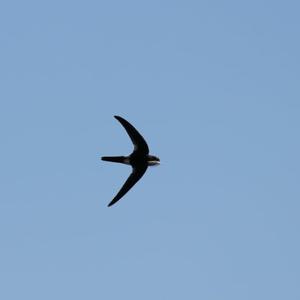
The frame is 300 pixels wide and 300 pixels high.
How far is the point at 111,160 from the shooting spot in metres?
65.4

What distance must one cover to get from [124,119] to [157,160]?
13.9 feet

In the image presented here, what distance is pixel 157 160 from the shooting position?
216 feet

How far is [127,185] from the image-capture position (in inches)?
2616

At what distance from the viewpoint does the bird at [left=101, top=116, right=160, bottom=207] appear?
6466 centimetres

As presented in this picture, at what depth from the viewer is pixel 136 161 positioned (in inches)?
2586

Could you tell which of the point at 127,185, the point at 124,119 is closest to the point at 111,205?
the point at 127,185

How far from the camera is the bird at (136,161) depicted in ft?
212

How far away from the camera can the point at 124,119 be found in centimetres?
6259

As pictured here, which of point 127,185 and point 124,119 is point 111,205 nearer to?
point 127,185

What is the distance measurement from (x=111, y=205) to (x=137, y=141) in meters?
4.08

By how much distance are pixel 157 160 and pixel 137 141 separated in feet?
7.12

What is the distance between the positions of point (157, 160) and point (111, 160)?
8.41 ft

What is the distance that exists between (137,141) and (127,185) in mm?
3374
